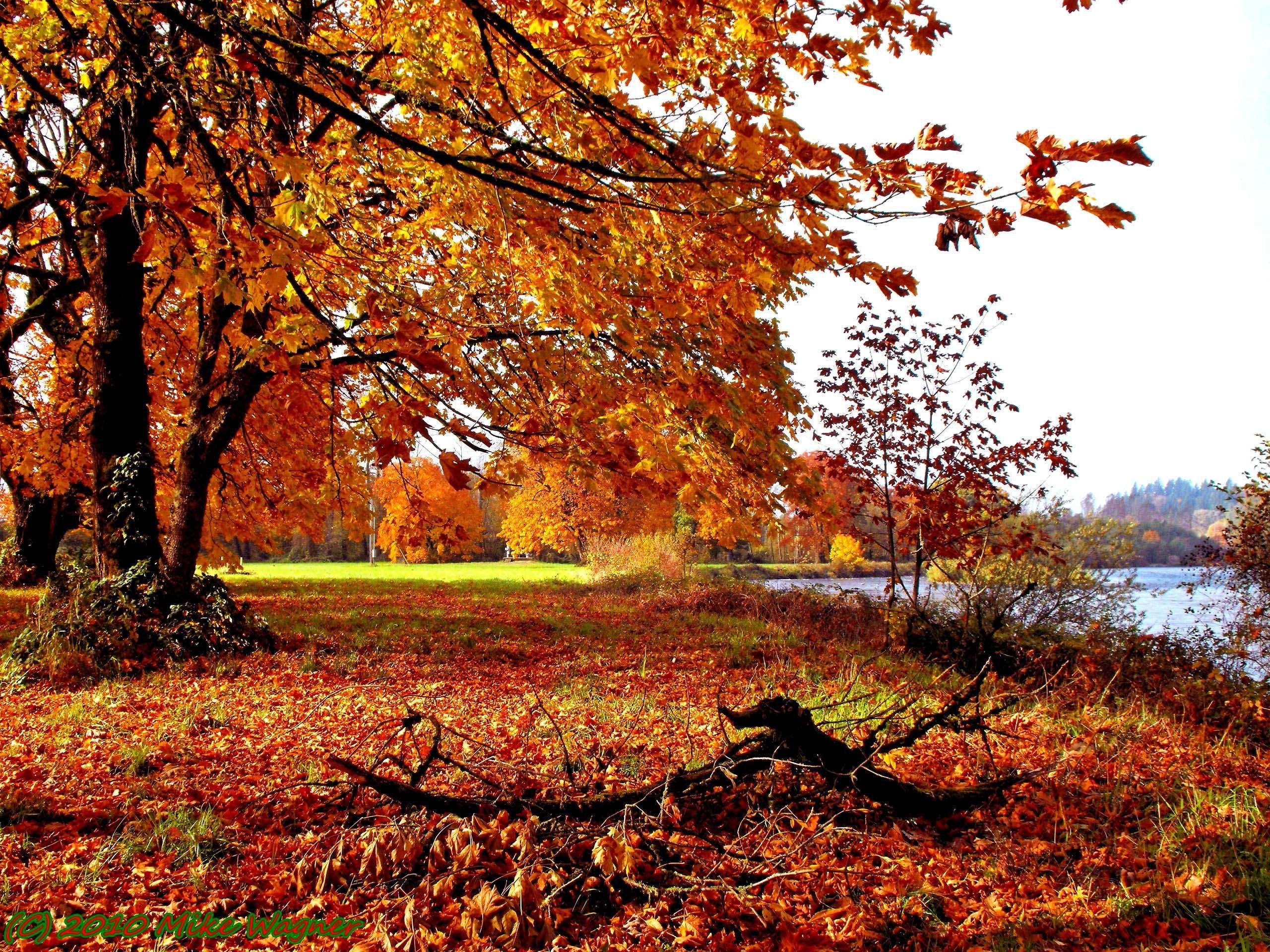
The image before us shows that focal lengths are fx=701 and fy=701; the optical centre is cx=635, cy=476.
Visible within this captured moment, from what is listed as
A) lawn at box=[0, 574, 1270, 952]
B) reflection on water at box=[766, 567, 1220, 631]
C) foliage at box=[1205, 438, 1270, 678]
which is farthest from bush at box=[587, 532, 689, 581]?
lawn at box=[0, 574, 1270, 952]

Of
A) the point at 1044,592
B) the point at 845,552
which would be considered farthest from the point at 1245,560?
the point at 845,552

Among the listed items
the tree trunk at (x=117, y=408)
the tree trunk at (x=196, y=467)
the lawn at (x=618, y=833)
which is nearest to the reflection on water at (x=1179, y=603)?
the lawn at (x=618, y=833)

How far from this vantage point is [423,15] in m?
4.66

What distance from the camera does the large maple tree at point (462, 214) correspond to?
8.50ft

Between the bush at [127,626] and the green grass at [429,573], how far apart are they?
Result: 41.6 ft

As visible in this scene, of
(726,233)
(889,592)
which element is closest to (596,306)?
(726,233)

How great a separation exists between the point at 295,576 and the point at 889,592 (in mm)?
19496

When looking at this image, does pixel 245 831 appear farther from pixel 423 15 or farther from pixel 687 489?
pixel 423 15

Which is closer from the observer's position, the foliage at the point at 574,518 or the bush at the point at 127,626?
the bush at the point at 127,626

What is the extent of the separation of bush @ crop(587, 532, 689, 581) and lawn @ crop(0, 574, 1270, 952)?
12331mm

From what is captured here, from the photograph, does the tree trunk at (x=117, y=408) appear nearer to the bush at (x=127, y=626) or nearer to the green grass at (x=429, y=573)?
the bush at (x=127, y=626)

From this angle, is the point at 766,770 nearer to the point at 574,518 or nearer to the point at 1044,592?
the point at 1044,592

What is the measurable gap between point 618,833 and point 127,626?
6.39 metres

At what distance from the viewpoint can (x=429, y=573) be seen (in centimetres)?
2833
